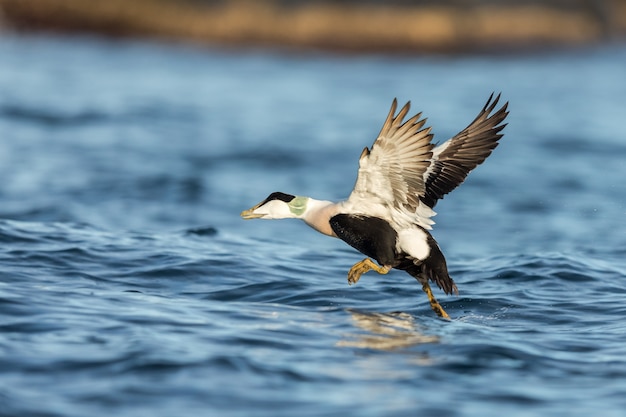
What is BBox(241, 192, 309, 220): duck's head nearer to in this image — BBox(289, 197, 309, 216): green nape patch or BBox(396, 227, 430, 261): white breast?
BBox(289, 197, 309, 216): green nape patch

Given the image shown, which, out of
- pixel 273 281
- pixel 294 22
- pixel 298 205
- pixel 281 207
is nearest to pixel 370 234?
pixel 298 205

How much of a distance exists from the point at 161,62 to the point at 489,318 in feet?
96.9

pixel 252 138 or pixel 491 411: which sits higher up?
pixel 252 138

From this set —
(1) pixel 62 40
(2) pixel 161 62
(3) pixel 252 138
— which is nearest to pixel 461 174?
(3) pixel 252 138

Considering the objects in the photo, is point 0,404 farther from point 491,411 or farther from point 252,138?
point 252,138

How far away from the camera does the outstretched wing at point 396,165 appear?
6.86 m

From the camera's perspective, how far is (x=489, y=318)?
780cm

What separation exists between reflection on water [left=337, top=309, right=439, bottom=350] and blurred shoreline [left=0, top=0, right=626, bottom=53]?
32870 mm

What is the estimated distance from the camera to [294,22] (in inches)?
1566

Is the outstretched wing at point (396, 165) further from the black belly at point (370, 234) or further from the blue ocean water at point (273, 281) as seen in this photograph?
the blue ocean water at point (273, 281)

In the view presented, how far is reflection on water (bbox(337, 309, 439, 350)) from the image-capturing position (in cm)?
672

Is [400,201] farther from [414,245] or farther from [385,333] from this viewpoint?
[385,333]

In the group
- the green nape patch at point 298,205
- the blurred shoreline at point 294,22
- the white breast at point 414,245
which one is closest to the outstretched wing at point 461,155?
the white breast at point 414,245

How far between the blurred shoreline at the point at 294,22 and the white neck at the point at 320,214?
3257 centimetres
